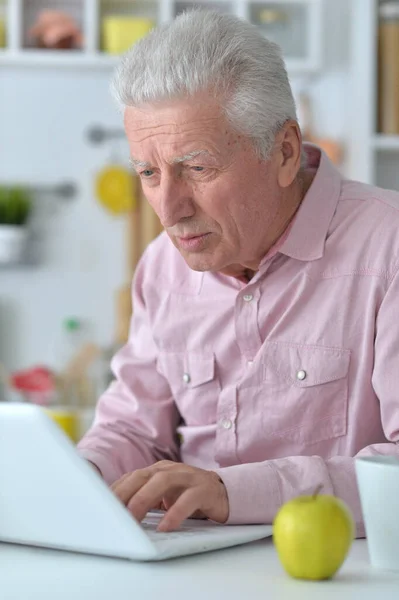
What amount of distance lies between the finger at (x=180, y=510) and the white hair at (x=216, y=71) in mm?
497

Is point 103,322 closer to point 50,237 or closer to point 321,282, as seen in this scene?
point 50,237

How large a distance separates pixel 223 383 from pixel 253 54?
1.50 ft

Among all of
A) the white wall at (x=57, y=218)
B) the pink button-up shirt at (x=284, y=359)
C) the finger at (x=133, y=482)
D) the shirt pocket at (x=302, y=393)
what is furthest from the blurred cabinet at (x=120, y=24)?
the finger at (x=133, y=482)

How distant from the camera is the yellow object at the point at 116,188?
11.0ft

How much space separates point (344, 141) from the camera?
310cm

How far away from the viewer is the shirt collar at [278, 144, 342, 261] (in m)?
1.45

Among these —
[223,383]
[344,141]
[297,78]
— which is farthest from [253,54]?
[297,78]

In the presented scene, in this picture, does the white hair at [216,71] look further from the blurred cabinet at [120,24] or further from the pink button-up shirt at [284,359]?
the blurred cabinet at [120,24]

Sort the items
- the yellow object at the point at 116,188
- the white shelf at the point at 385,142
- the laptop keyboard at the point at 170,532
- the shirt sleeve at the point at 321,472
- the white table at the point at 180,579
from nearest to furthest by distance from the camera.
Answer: the white table at the point at 180,579, the laptop keyboard at the point at 170,532, the shirt sleeve at the point at 321,472, the white shelf at the point at 385,142, the yellow object at the point at 116,188

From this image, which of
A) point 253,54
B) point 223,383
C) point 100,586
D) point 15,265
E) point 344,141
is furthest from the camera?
point 15,265

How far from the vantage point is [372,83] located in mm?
2916

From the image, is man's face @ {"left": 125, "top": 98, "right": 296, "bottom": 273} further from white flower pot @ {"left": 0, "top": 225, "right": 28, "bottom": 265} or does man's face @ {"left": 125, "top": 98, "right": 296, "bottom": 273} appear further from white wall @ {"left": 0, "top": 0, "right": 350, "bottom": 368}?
white wall @ {"left": 0, "top": 0, "right": 350, "bottom": 368}

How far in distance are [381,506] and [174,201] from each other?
51cm

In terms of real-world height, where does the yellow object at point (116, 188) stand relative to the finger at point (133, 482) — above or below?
above
